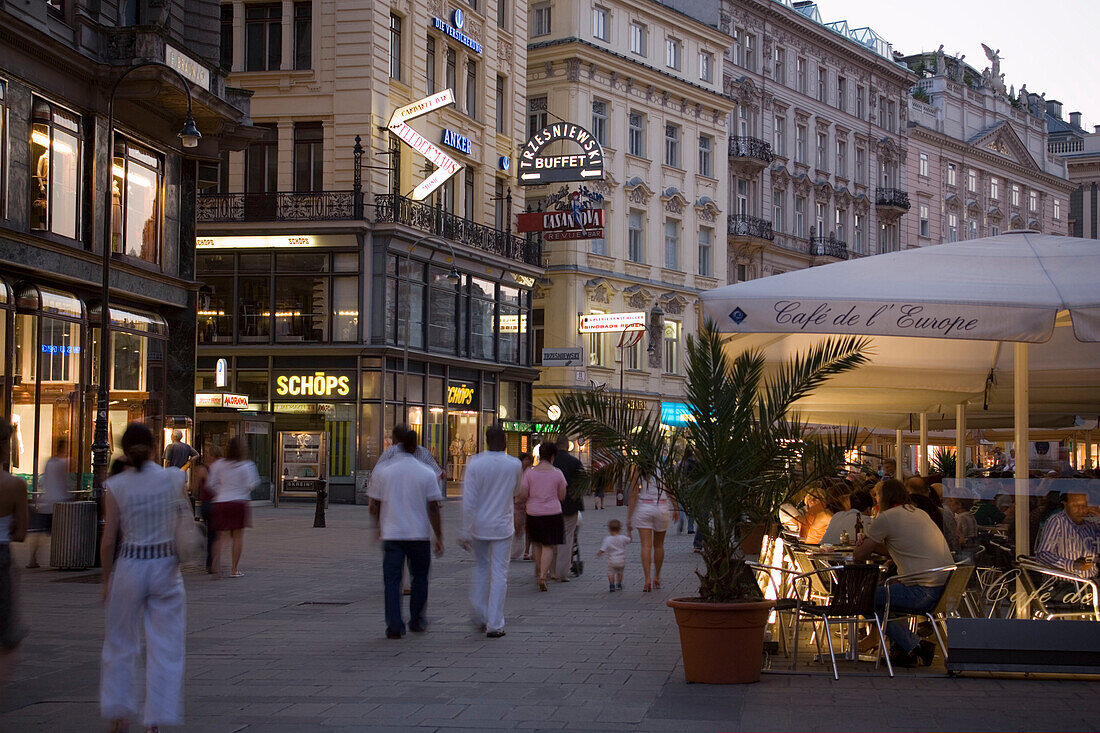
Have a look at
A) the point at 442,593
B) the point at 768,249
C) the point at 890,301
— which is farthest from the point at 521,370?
the point at 890,301

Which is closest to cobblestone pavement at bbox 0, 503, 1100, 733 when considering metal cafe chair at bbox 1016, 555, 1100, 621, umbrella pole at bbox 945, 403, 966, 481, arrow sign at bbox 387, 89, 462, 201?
metal cafe chair at bbox 1016, 555, 1100, 621

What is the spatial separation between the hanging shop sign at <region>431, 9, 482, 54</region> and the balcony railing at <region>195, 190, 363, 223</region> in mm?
6984

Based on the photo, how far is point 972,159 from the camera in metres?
82.6

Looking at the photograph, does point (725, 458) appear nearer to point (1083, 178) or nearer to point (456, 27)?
point (456, 27)

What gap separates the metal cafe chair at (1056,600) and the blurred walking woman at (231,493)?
10196mm

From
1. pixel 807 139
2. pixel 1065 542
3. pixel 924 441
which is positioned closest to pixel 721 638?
pixel 1065 542

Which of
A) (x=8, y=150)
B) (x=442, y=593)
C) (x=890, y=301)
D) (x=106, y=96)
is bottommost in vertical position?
(x=442, y=593)

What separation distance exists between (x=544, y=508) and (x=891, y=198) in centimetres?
6154

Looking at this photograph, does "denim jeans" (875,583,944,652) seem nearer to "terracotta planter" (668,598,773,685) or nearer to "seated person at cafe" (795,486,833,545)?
"terracotta planter" (668,598,773,685)

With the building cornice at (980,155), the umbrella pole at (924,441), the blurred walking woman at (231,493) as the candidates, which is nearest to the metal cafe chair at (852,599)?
the blurred walking woman at (231,493)

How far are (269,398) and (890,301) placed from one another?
31786 millimetres

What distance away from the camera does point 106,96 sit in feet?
78.4

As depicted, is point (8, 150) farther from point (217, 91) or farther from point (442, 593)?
point (442, 593)

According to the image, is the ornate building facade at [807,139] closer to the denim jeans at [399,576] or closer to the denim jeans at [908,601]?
the denim jeans at [399,576]
